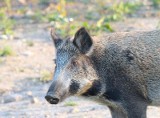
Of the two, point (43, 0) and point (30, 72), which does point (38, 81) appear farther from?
point (43, 0)

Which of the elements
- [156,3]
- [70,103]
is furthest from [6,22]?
[70,103]

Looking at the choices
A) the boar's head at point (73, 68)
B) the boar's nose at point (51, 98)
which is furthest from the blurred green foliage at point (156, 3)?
the boar's nose at point (51, 98)

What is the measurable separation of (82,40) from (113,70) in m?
0.48

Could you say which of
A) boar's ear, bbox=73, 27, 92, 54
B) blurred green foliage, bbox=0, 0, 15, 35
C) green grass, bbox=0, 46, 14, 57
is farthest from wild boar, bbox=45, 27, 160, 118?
blurred green foliage, bbox=0, 0, 15, 35

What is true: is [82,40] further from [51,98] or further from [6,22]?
[6,22]

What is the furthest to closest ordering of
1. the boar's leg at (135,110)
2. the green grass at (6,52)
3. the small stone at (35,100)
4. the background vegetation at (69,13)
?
the background vegetation at (69,13) < the green grass at (6,52) < the small stone at (35,100) < the boar's leg at (135,110)

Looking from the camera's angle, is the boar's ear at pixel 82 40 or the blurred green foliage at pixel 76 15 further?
the blurred green foliage at pixel 76 15

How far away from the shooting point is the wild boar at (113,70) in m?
7.57

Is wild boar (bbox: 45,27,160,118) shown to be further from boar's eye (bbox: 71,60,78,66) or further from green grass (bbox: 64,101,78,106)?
green grass (bbox: 64,101,78,106)

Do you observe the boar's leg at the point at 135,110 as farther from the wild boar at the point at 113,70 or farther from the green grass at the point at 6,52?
the green grass at the point at 6,52

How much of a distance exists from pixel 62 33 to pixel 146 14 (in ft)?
8.60

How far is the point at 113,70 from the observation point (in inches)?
305

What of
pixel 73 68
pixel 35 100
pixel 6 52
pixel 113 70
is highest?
pixel 73 68

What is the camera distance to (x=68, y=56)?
763 centimetres
